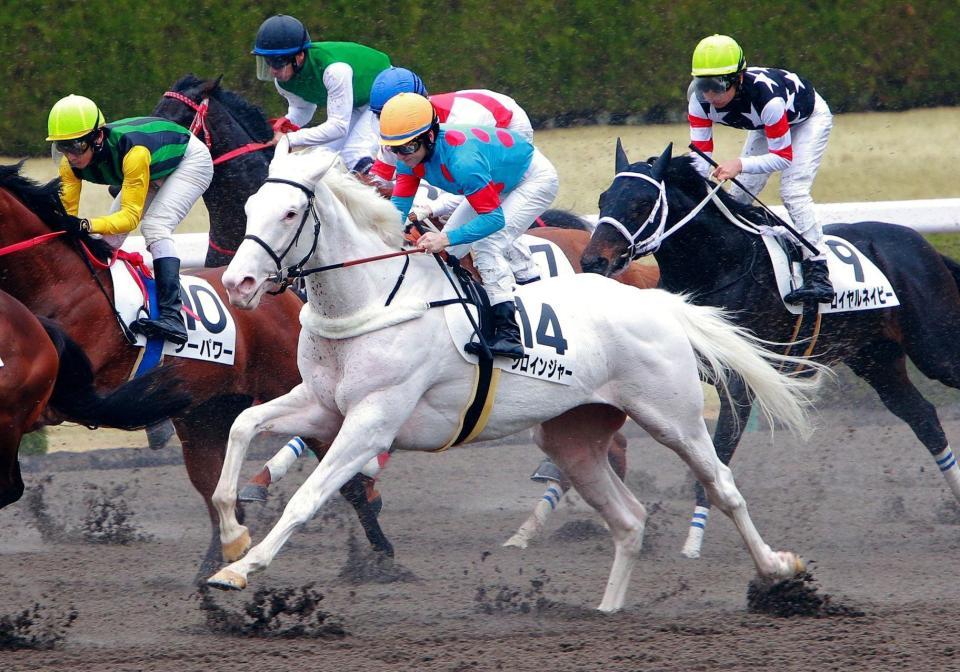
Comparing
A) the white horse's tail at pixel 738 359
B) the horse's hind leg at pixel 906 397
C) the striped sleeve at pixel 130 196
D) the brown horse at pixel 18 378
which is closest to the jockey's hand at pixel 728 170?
A: the white horse's tail at pixel 738 359

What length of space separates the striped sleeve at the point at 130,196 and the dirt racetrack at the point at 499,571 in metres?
1.48

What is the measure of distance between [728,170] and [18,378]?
10.2ft

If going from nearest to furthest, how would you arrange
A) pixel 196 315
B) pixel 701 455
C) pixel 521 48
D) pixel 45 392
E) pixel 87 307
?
1. pixel 45 392
2. pixel 701 455
3. pixel 87 307
4. pixel 196 315
5. pixel 521 48

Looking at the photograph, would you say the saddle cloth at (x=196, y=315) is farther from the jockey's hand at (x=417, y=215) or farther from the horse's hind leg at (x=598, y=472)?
the horse's hind leg at (x=598, y=472)

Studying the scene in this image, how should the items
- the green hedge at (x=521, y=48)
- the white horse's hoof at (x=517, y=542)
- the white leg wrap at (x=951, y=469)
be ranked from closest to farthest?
the white horse's hoof at (x=517, y=542), the white leg wrap at (x=951, y=469), the green hedge at (x=521, y=48)

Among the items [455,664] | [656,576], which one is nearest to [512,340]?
[455,664]

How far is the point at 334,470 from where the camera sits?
4.36 meters

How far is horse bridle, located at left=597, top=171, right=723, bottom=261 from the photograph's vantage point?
5.86m

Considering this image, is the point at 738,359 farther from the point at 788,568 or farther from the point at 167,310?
the point at 167,310

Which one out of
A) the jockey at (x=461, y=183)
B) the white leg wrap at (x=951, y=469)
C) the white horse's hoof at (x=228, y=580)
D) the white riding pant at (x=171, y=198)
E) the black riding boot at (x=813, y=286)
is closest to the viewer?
the white horse's hoof at (x=228, y=580)

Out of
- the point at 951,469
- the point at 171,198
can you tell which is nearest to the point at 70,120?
the point at 171,198

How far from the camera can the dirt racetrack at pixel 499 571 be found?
434cm

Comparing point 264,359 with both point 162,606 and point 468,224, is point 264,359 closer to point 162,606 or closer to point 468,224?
point 162,606

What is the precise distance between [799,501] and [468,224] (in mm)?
3130
